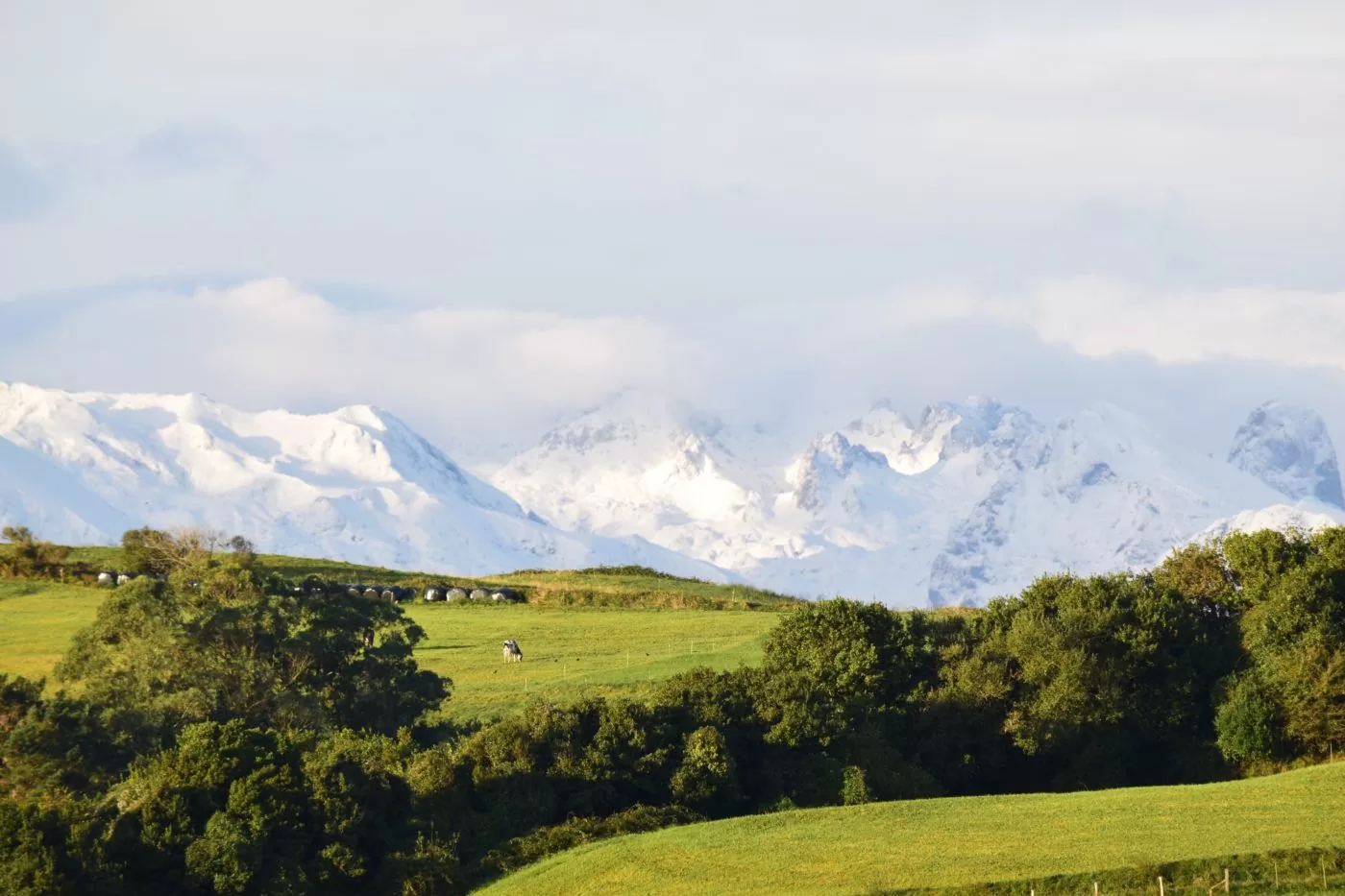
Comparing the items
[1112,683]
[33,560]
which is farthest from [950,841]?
[33,560]

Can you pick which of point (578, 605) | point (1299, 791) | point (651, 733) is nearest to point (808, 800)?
point (651, 733)

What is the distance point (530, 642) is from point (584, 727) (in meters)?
38.8

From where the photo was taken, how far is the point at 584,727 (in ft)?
261

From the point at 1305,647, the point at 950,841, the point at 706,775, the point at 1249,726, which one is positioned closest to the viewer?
the point at 950,841

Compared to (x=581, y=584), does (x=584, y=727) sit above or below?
below

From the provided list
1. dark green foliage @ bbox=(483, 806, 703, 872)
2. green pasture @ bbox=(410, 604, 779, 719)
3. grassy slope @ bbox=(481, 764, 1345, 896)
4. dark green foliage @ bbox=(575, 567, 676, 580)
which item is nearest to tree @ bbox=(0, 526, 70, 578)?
green pasture @ bbox=(410, 604, 779, 719)

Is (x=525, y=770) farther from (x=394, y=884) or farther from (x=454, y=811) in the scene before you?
(x=394, y=884)

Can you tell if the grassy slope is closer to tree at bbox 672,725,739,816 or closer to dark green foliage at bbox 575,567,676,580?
tree at bbox 672,725,739,816

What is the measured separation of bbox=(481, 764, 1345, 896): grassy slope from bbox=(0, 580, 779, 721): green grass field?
2614 centimetres

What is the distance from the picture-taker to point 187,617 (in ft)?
284

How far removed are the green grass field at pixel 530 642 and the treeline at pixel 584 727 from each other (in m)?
7.83

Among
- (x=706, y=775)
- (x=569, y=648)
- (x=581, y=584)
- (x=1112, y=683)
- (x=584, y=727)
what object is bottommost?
(x=706, y=775)

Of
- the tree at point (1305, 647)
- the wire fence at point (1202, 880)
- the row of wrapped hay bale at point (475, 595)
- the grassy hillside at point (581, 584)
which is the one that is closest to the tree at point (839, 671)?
the tree at point (1305, 647)

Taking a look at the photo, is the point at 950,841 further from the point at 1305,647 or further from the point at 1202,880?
the point at 1305,647
